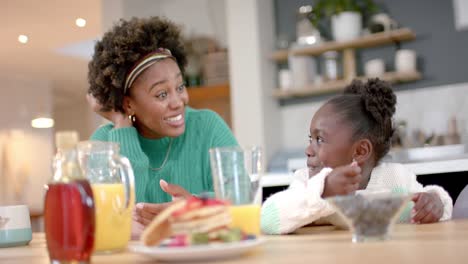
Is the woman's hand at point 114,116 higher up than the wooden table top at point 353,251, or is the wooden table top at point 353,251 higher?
the woman's hand at point 114,116

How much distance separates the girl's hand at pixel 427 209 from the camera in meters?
1.29

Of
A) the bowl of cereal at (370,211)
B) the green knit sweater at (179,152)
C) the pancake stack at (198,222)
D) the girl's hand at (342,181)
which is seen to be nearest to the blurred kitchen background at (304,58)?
the green knit sweater at (179,152)

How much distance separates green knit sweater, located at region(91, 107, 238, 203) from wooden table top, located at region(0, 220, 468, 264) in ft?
2.56

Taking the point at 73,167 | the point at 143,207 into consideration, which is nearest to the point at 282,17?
the point at 143,207

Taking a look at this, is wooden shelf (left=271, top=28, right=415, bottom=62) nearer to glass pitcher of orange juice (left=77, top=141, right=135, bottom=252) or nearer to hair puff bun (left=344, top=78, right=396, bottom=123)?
hair puff bun (left=344, top=78, right=396, bottom=123)

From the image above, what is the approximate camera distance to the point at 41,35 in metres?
6.53

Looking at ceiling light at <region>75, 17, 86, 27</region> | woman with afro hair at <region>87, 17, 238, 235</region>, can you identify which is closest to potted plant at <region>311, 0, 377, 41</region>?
woman with afro hair at <region>87, 17, 238, 235</region>

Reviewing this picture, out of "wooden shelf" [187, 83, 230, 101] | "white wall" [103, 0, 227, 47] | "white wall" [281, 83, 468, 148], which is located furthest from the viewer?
"white wall" [103, 0, 227, 47]

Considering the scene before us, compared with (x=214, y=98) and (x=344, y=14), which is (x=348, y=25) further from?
(x=214, y=98)

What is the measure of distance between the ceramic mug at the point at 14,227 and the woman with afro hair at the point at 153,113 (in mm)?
494

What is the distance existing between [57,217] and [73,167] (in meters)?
0.07

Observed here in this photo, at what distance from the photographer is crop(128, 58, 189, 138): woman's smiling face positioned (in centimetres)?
194

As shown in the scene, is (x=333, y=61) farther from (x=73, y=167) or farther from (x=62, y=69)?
(x=62, y=69)

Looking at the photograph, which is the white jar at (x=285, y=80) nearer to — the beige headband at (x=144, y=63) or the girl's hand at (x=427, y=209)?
the beige headband at (x=144, y=63)
